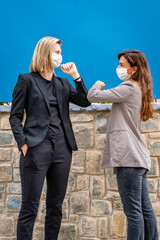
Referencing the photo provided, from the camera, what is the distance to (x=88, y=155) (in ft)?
10.3

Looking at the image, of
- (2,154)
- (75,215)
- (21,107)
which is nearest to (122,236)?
(75,215)

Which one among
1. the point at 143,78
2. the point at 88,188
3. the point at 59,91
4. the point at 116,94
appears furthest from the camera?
the point at 88,188

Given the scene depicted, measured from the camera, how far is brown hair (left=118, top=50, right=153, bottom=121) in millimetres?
2303

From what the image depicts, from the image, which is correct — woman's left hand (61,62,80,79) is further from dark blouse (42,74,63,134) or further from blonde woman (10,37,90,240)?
dark blouse (42,74,63,134)

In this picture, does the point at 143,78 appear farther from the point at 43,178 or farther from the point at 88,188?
the point at 88,188

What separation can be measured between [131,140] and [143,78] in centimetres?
49

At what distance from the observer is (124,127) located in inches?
87.0

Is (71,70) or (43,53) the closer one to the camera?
(43,53)

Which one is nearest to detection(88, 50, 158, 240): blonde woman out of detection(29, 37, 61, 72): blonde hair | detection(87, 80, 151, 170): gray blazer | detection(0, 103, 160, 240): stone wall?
detection(87, 80, 151, 170): gray blazer

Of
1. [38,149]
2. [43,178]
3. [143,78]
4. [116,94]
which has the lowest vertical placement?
[43,178]

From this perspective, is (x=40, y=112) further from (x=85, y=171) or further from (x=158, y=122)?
(x=158, y=122)

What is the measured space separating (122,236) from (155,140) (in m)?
1.02

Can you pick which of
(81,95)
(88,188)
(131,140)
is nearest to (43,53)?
(81,95)

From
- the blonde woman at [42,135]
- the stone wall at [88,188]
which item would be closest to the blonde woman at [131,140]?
the blonde woman at [42,135]
